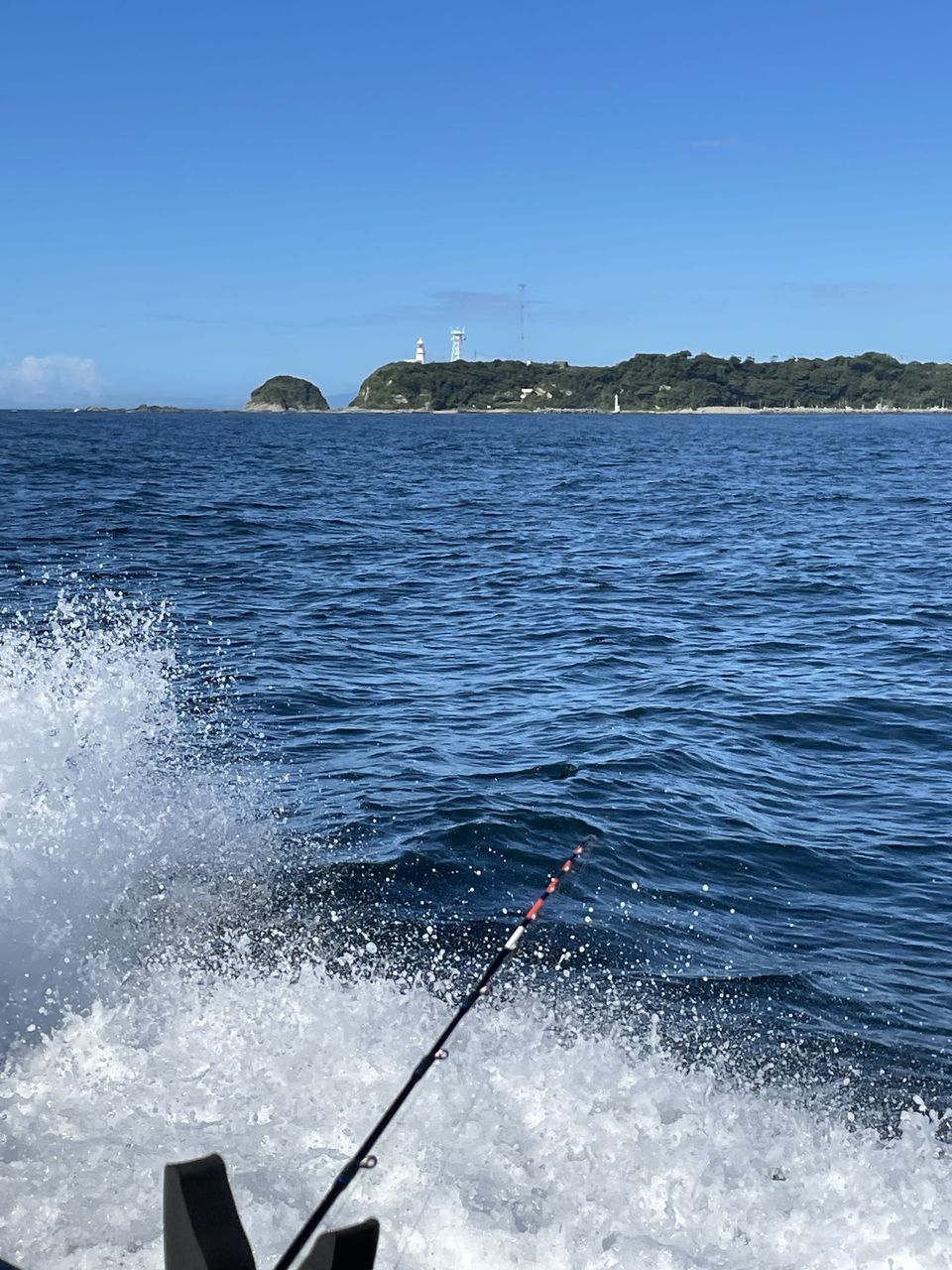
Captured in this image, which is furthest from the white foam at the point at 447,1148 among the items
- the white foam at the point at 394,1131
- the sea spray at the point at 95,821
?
the sea spray at the point at 95,821

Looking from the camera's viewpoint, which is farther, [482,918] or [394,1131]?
[482,918]

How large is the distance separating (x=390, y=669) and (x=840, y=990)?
29.0 feet

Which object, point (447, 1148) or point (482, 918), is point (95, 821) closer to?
point (482, 918)

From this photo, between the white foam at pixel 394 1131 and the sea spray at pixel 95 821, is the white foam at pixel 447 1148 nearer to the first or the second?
the white foam at pixel 394 1131

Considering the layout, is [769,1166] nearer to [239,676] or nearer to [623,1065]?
[623,1065]

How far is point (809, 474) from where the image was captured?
2251 inches

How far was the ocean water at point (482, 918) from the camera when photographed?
508 centimetres

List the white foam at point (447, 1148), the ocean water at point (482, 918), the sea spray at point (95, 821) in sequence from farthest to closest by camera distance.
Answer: the sea spray at point (95, 821) → the ocean water at point (482, 918) → the white foam at point (447, 1148)

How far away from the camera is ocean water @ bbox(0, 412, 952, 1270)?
5082 mm

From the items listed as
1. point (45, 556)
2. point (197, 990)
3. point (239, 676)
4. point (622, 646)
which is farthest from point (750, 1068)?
point (45, 556)

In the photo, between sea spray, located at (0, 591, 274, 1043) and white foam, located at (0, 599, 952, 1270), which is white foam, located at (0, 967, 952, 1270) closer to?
white foam, located at (0, 599, 952, 1270)

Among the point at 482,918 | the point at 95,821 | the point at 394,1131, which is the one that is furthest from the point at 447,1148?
Result: the point at 95,821

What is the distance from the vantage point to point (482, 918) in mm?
8477

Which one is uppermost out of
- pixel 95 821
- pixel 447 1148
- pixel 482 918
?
pixel 95 821
